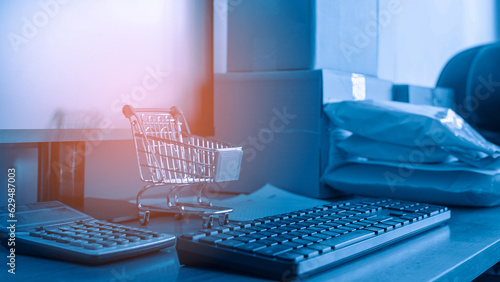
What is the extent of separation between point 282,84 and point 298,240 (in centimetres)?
69

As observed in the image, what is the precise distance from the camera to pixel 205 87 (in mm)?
1068

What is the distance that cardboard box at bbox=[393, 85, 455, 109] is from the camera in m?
1.45

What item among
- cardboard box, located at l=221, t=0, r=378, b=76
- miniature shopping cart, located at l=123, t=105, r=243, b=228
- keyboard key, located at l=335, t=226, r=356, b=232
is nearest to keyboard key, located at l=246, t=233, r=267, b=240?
Answer: keyboard key, located at l=335, t=226, r=356, b=232

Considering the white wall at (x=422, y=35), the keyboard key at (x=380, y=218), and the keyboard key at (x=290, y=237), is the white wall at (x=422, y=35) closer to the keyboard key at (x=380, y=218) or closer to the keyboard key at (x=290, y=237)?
the keyboard key at (x=380, y=218)

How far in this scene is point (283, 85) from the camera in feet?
3.74

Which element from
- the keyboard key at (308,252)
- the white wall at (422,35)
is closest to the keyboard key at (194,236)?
the keyboard key at (308,252)

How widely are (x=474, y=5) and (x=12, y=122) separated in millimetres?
3238

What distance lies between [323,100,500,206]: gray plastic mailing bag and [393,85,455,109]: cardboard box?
379mm

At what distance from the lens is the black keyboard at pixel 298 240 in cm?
44

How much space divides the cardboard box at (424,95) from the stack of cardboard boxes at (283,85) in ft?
0.83

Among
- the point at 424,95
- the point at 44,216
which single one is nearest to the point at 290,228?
the point at 44,216

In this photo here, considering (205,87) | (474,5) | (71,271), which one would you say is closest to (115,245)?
(71,271)

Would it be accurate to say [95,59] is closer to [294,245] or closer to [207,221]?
[207,221]

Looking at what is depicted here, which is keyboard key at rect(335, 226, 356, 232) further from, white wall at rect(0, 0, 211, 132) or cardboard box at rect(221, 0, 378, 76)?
cardboard box at rect(221, 0, 378, 76)
